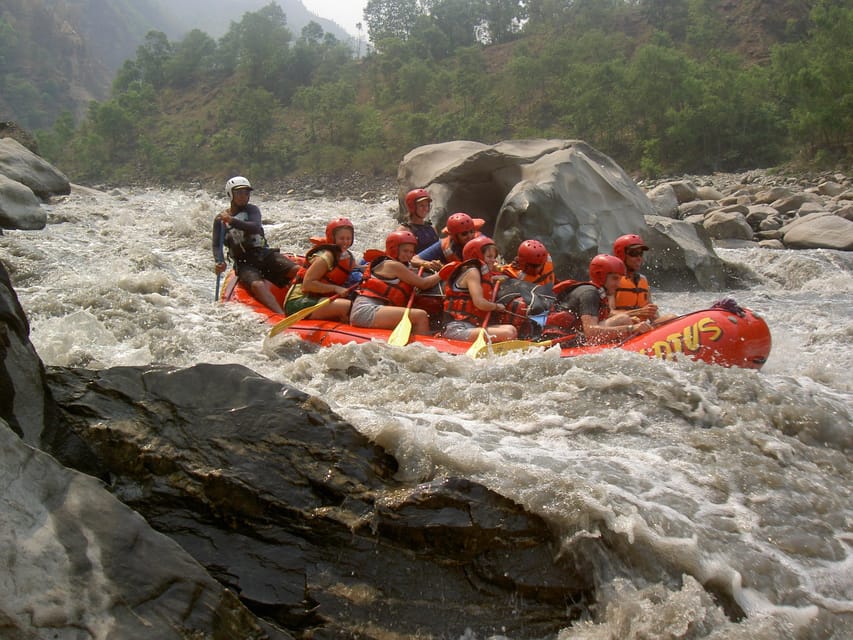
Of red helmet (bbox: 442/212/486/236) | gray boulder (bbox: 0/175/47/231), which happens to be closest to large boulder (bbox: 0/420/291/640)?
red helmet (bbox: 442/212/486/236)

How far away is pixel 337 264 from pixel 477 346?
6.57 ft

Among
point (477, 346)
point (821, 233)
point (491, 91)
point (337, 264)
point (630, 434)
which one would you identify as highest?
point (491, 91)

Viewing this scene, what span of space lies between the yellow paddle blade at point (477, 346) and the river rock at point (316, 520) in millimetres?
2071

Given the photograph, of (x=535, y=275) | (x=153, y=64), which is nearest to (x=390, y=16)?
(x=153, y=64)

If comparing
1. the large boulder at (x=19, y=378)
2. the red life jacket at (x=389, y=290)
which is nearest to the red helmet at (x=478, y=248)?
the red life jacket at (x=389, y=290)

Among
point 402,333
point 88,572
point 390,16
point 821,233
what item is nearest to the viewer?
point 88,572

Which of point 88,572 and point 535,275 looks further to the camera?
point 535,275

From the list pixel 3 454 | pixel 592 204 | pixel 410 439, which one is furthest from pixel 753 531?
pixel 592 204

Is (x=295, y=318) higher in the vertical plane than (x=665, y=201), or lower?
higher

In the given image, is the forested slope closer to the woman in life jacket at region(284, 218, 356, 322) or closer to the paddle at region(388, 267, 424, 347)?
the woman in life jacket at region(284, 218, 356, 322)

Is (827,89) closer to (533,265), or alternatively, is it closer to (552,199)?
(552,199)

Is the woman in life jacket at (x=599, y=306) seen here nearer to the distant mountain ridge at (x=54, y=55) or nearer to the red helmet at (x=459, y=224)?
the red helmet at (x=459, y=224)

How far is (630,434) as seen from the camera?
3.78 meters

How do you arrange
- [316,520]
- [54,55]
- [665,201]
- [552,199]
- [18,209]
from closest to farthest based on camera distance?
[316,520]
[552,199]
[18,209]
[665,201]
[54,55]
